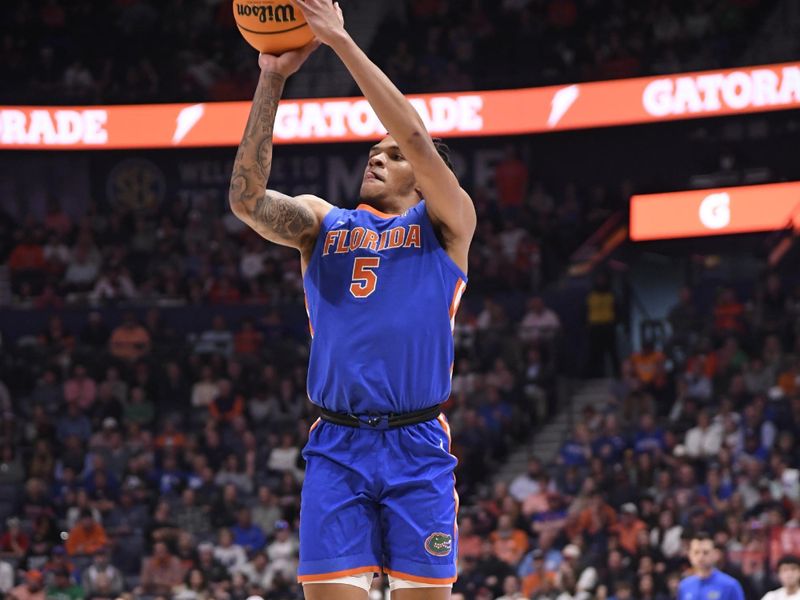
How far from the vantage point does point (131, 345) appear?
56.2 feet

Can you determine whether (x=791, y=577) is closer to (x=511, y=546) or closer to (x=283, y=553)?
(x=511, y=546)

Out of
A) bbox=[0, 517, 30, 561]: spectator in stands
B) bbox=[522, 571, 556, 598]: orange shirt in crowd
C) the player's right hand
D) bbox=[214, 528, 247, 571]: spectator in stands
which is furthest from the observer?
bbox=[0, 517, 30, 561]: spectator in stands

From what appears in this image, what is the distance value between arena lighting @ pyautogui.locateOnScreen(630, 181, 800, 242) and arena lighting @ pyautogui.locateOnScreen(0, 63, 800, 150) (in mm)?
1177

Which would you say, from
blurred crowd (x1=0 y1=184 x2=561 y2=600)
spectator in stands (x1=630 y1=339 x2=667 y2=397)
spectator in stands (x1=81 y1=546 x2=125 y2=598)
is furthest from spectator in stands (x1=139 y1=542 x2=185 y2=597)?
spectator in stands (x1=630 y1=339 x2=667 y2=397)

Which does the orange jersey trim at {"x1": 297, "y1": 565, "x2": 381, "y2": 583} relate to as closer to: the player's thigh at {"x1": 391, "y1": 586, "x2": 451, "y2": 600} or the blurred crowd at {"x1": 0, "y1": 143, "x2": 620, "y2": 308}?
the player's thigh at {"x1": 391, "y1": 586, "x2": 451, "y2": 600}

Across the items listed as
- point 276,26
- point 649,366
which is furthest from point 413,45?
point 276,26

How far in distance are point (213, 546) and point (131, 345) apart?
408 centimetres

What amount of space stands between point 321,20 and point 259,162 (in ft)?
1.61

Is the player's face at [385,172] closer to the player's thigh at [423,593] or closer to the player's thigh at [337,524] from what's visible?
the player's thigh at [337,524]

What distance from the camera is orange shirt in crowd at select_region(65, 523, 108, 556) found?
14164mm

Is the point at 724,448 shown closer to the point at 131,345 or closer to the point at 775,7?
the point at 131,345

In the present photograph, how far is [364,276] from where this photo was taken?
4.29m

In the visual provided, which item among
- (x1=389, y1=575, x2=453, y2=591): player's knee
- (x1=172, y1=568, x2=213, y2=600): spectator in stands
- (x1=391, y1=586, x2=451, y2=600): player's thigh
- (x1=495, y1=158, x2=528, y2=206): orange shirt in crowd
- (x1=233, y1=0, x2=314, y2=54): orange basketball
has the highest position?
(x1=495, y1=158, x2=528, y2=206): orange shirt in crowd

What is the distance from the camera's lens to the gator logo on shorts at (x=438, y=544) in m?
4.17
